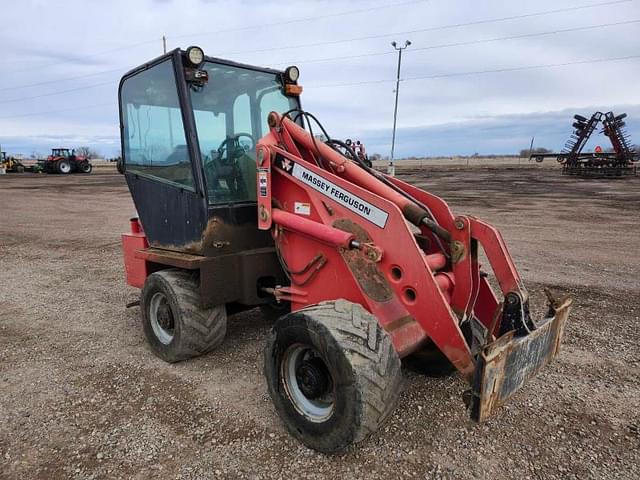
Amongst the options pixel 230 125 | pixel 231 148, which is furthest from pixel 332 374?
pixel 230 125

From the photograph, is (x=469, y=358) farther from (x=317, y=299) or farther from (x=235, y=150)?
(x=235, y=150)

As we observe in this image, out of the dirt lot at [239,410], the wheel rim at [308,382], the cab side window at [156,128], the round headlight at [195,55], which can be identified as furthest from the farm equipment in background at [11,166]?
the wheel rim at [308,382]

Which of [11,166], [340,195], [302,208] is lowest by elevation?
[11,166]

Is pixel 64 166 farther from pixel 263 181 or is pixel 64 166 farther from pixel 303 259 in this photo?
pixel 303 259

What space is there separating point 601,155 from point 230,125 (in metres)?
31.4

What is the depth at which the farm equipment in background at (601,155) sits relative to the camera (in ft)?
93.9

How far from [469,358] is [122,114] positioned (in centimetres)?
411

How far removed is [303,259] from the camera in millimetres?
3629

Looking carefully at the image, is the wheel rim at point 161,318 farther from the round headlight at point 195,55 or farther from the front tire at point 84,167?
the front tire at point 84,167

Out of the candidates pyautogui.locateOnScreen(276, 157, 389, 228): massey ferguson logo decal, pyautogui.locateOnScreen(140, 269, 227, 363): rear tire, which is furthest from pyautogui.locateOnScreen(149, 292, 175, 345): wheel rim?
pyautogui.locateOnScreen(276, 157, 389, 228): massey ferguson logo decal

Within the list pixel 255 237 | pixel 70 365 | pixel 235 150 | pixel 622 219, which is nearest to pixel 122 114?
pixel 235 150

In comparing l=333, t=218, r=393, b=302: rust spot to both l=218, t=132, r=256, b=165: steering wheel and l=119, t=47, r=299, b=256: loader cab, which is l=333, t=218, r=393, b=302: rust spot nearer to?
l=119, t=47, r=299, b=256: loader cab

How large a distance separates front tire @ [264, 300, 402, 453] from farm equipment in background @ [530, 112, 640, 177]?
3092cm

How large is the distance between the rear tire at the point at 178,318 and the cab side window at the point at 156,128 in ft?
2.82
